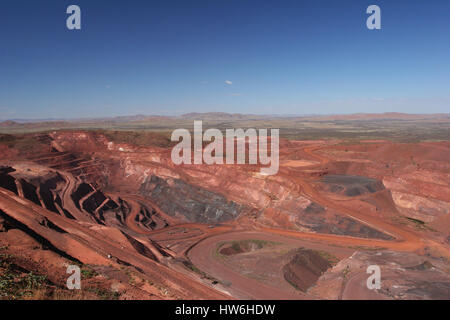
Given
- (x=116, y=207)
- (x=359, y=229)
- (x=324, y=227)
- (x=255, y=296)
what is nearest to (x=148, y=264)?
(x=255, y=296)

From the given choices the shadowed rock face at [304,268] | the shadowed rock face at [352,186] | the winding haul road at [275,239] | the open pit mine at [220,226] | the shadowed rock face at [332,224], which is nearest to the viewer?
the open pit mine at [220,226]

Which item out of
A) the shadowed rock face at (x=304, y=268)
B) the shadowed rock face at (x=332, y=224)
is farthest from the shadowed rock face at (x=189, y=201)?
the shadowed rock face at (x=304, y=268)

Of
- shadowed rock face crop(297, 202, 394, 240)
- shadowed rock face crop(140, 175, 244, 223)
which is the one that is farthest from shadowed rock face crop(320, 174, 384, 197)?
shadowed rock face crop(140, 175, 244, 223)

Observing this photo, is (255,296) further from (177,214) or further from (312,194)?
(177,214)

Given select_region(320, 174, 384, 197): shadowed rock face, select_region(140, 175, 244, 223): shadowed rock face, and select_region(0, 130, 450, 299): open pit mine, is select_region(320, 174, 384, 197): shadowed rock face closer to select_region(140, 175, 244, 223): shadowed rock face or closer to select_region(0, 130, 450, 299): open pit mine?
select_region(0, 130, 450, 299): open pit mine

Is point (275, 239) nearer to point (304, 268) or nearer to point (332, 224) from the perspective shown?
point (332, 224)

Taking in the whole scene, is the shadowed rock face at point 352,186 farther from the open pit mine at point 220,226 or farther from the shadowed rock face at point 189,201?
the shadowed rock face at point 189,201

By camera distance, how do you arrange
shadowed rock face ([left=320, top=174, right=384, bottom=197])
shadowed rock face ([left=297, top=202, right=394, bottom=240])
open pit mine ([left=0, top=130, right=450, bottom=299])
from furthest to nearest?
shadowed rock face ([left=320, top=174, right=384, bottom=197]) < shadowed rock face ([left=297, top=202, right=394, bottom=240]) < open pit mine ([left=0, top=130, right=450, bottom=299])
